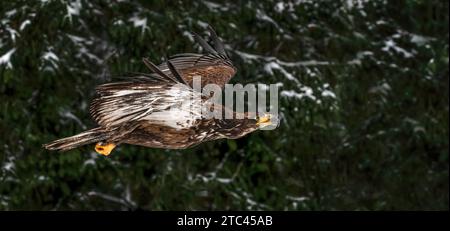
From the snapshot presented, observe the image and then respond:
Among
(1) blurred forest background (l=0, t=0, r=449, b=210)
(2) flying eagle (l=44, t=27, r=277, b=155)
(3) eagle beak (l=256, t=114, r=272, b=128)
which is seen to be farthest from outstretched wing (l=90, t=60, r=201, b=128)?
(1) blurred forest background (l=0, t=0, r=449, b=210)

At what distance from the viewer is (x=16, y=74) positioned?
5430 mm

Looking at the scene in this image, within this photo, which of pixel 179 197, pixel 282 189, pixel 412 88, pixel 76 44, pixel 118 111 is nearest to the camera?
pixel 118 111

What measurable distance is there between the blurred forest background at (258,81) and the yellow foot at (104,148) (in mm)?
3276

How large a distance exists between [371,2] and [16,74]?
9.13ft

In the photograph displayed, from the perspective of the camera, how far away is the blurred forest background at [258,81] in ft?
17.5

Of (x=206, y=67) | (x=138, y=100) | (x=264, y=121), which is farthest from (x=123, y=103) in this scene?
(x=206, y=67)

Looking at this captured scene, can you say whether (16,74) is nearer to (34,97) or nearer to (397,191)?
(34,97)

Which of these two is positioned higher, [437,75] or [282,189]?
[437,75]

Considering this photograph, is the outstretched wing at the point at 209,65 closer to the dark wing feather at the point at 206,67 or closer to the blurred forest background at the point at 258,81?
the dark wing feather at the point at 206,67

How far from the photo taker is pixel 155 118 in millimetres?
1542

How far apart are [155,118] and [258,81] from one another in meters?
4.11

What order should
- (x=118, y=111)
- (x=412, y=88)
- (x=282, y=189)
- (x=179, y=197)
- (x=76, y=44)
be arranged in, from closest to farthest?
(x=118, y=111)
(x=76, y=44)
(x=179, y=197)
(x=282, y=189)
(x=412, y=88)

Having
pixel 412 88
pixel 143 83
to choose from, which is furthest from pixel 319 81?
pixel 143 83

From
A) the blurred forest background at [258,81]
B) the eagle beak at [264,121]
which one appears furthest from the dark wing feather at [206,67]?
the blurred forest background at [258,81]
